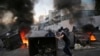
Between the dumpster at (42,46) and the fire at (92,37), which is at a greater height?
the dumpster at (42,46)

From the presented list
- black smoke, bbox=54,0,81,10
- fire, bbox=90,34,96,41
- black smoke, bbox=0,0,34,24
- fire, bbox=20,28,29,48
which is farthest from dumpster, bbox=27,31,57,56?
fire, bbox=90,34,96,41

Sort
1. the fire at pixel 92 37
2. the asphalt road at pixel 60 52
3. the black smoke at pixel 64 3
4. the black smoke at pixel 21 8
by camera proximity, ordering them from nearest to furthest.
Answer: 1. the asphalt road at pixel 60 52
2. the black smoke at pixel 21 8
3. the black smoke at pixel 64 3
4. the fire at pixel 92 37

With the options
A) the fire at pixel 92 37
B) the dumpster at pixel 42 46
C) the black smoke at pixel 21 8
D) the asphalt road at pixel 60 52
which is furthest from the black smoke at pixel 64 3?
the dumpster at pixel 42 46

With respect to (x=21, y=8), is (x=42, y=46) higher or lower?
lower

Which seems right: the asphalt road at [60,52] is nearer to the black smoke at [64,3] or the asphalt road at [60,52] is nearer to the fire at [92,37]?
the fire at [92,37]

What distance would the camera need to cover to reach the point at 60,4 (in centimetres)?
1320

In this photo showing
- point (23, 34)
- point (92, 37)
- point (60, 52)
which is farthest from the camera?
point (92, 37)

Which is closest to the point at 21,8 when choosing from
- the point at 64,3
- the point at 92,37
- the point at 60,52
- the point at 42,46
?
the point at 64,3

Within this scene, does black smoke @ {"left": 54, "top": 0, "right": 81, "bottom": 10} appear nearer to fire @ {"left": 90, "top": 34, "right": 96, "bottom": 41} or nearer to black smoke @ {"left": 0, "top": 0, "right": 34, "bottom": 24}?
black smoke @ {"left": 0, "top": 0, "right": 34, "bottom": 24}

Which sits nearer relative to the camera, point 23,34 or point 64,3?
point 64,3

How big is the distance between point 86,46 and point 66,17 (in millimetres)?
1872

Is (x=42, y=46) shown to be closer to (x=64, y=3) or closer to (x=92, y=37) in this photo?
(x=64, y=3)

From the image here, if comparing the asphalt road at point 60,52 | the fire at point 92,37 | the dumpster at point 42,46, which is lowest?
the asphalt road at point 60,52

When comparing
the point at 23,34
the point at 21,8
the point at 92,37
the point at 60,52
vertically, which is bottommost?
the point at 60,52
